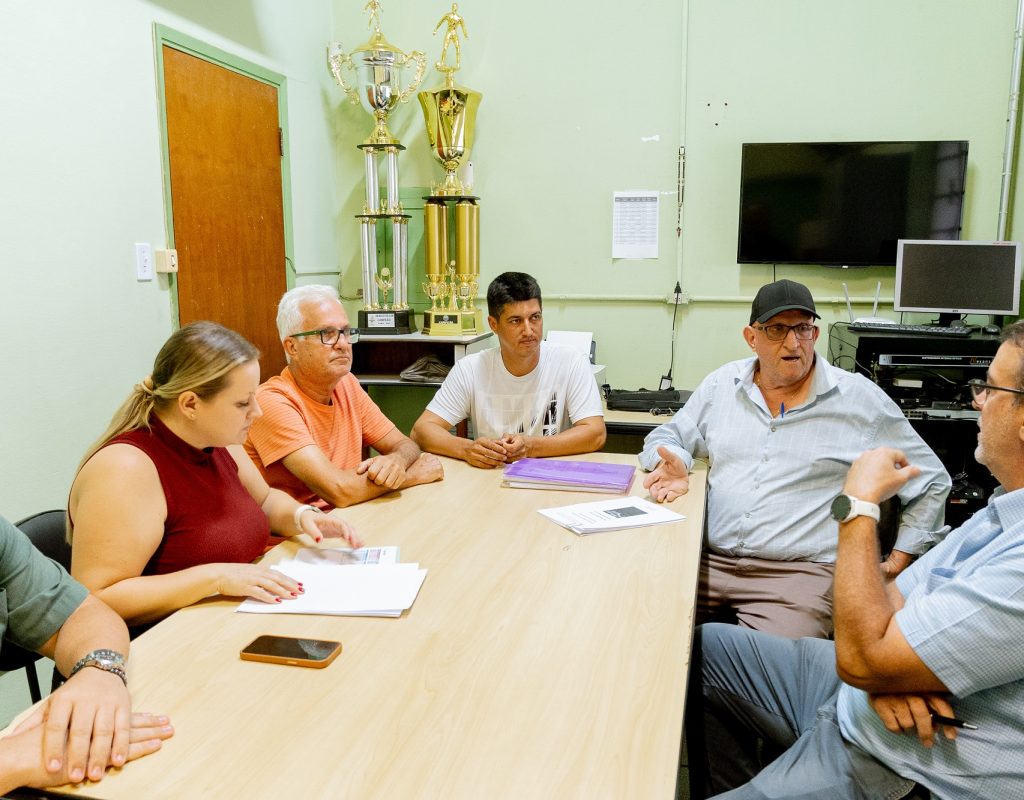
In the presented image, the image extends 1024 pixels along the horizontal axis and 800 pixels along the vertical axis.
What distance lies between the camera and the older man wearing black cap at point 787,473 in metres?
2.03

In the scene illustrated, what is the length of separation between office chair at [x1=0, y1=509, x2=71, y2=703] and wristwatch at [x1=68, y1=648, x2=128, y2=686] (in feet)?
1.55

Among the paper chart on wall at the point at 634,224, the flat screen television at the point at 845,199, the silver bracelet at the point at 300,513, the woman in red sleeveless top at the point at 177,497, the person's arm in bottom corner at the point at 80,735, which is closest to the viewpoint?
the person's arm in bottom corner at the point at 80,735

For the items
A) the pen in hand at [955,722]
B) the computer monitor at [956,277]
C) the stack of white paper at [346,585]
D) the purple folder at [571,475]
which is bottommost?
the pen in hand at [955,722]

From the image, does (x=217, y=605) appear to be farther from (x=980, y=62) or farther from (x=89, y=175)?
(x=980, y=62)

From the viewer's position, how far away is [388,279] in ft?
13.3

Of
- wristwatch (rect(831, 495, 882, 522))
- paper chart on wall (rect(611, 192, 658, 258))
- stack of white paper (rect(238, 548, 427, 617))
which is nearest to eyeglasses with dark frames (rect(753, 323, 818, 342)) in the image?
wristwatch (rect(831, 495, 882, 522))

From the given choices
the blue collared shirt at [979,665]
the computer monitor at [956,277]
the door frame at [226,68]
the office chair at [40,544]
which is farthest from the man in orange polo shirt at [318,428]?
the computer monitor at [956,277]

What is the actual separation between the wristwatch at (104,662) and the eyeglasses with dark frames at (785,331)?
1.76 m

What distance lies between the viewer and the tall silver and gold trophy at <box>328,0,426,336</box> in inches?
151

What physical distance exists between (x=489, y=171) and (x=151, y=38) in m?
1.78

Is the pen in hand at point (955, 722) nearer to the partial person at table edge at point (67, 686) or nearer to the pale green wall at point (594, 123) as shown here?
the partial person at table edge at point (67, 686)

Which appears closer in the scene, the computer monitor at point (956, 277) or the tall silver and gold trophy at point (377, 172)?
the computer monitor at point (956, 277)

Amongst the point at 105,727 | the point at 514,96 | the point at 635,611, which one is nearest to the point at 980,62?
the point at 514,96

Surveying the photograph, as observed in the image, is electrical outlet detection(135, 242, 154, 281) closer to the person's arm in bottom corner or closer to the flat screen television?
the person's arm in bottom corner
